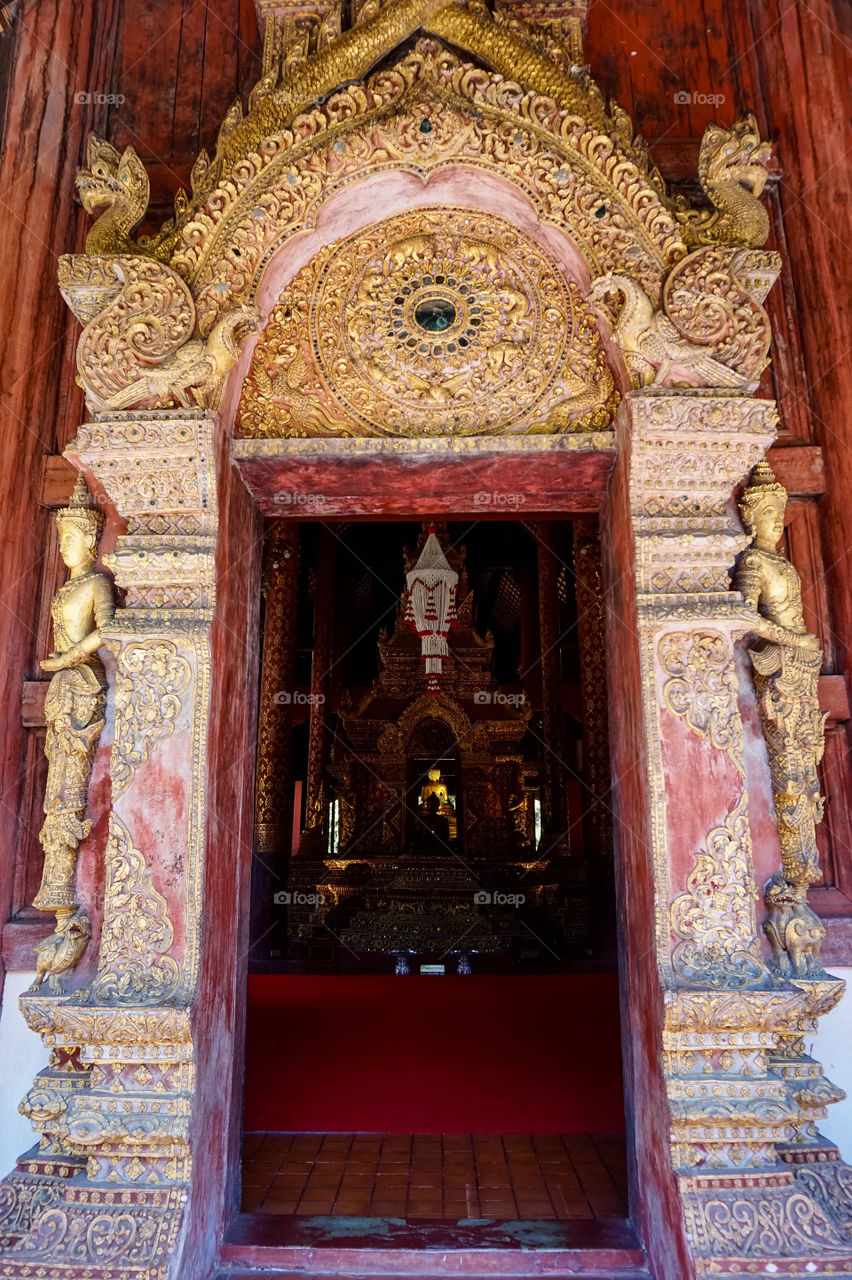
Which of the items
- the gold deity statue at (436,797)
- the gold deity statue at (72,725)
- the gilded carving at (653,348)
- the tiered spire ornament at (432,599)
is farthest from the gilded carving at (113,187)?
the gold deity statue at (436,797)

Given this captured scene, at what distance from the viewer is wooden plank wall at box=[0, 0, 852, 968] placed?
388 cm

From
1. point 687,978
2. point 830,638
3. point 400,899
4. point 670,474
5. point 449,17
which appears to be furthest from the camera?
point 400,899

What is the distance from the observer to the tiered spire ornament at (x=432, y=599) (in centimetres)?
953

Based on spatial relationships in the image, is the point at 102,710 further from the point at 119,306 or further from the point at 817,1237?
the point at 817,1237

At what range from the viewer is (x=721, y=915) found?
304 centimetres

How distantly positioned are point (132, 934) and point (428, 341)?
9.11 feet

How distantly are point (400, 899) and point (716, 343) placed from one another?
902cm

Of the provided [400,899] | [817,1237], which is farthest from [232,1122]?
[400,899]

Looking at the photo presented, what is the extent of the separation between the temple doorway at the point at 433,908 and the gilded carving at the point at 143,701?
1.91 m

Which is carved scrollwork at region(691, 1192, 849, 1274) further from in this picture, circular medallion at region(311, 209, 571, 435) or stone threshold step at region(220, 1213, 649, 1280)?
circular medallion at region(311, 209, 571, 435)

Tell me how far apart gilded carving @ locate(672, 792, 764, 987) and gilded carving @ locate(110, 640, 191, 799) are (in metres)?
1.99

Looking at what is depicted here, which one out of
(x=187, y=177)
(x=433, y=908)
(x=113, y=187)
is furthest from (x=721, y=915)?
(x=433, y=908)

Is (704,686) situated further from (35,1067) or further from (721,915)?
(35,1067)

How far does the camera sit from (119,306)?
343 centimetres
